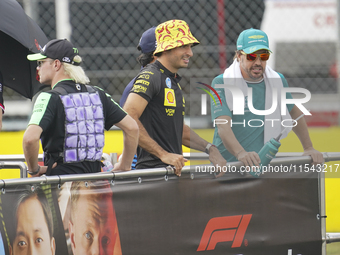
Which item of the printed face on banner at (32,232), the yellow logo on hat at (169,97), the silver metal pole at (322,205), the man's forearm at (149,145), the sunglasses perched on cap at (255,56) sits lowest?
the printed face on banner at (32,232)

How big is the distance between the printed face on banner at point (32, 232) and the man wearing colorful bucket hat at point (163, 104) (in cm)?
88

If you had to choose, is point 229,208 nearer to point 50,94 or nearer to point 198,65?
point 50,94

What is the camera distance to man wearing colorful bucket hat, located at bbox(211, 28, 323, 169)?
354 cm

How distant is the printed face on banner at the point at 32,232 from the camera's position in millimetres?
2744

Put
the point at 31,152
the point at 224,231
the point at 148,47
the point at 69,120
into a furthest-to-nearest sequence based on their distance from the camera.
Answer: the point at 148,47 → the point at 224,231 → the point at 69,120 → the point at 31,152

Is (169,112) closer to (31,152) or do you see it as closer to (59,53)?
(59,53)

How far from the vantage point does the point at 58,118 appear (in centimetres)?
298

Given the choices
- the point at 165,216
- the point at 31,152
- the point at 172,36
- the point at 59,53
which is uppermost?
the point at 172,36

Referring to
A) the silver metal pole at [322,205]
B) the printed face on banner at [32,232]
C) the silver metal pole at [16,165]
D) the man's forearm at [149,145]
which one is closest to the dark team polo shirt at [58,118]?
the man's forearm at [149,145]

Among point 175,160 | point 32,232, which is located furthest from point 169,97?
point 32,232

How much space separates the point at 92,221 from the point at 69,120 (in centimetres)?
61

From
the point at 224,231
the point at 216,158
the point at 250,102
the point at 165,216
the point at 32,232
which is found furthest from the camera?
the point at 250,102

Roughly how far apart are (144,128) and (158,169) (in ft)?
1.36

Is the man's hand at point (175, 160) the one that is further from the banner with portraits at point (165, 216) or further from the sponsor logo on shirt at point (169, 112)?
the sponsor logo on shirt at point (169, 112)
